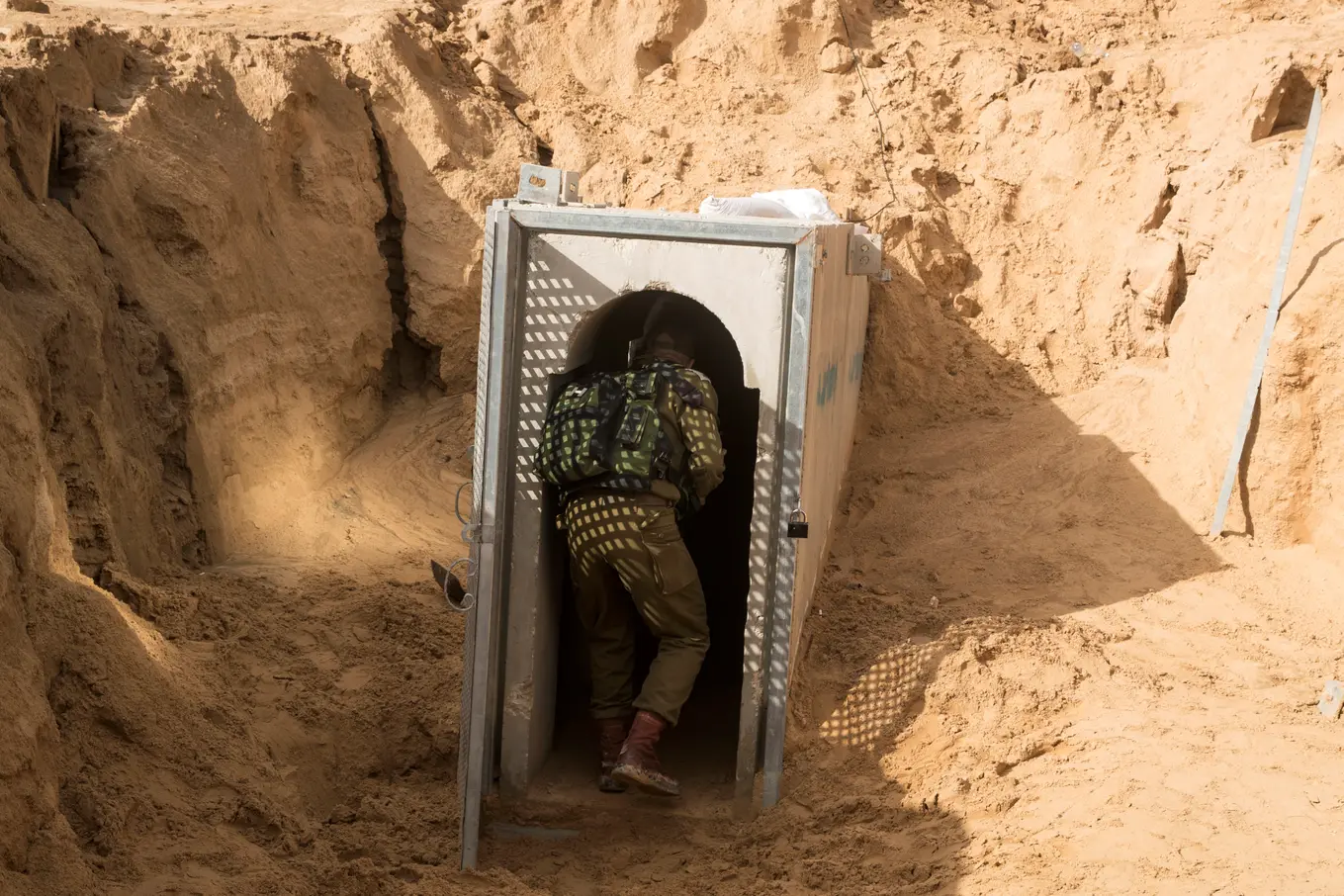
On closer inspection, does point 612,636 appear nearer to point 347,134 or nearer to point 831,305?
point 831,305

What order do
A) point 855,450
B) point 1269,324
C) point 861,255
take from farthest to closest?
point 855,450, point 1269,324, point 861,255

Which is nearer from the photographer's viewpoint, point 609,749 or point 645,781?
point 645,781

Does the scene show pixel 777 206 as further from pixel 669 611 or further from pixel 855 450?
pixel 669 611

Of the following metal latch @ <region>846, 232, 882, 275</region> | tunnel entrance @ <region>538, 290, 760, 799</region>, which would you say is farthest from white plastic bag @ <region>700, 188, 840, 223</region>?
tunnel entrance @ <region>538, 290, 760, 799</region>

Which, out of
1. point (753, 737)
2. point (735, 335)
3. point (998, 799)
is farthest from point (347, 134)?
point (998, 799)

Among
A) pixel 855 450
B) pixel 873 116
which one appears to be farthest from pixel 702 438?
pixel 873 116

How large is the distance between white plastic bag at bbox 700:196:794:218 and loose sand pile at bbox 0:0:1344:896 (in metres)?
2.02

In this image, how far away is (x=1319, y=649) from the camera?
6.41 meters

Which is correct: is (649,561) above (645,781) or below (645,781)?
above

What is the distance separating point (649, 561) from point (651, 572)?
0.17 ft

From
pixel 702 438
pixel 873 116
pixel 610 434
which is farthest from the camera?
pixel 873 116

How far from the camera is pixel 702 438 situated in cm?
536

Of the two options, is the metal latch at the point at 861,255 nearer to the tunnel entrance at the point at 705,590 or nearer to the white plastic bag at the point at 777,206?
the white plastic bag at the point at 777,206

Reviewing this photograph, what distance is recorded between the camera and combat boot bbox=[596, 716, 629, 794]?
18.5ft
